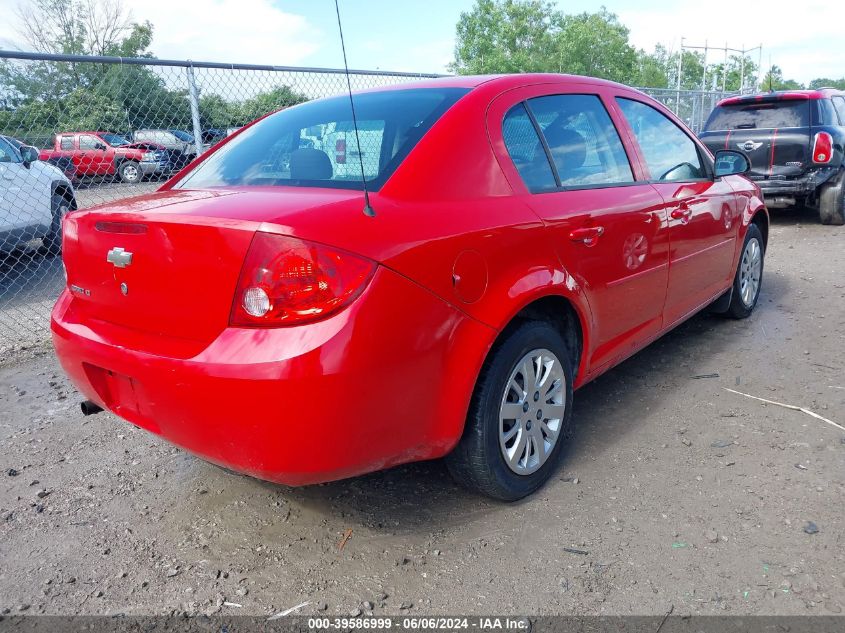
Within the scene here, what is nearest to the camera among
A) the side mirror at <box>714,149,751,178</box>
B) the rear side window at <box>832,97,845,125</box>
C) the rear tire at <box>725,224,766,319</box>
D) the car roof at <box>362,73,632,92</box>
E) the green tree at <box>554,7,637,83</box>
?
the car roof at <box>362,73,632,92</box>

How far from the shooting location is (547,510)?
2.59 meters

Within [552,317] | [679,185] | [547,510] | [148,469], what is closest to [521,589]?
[547,510]

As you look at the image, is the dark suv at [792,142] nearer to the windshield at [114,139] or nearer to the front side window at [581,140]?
the front side window at [581,140]

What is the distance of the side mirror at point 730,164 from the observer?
4074 millimetres

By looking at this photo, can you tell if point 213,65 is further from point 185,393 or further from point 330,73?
point 185,393

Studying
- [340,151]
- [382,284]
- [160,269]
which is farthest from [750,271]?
[160,269]

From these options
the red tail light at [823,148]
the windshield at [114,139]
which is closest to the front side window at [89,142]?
the windshield at [114,139]

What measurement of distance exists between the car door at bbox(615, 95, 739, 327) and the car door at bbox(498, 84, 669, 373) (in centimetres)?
18

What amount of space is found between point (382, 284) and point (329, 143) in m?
1.03

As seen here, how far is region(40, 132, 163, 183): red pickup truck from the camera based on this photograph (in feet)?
18.4

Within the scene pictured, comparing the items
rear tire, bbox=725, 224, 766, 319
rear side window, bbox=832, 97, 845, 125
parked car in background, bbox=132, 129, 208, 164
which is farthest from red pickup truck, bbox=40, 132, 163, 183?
rear side window, bbox=832, 97, 845, 125

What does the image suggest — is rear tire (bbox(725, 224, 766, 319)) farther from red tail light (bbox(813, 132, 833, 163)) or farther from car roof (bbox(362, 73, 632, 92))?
red tail light (bbox(813, 132, 833, 163))

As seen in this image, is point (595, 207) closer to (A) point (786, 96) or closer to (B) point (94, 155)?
(B) point (94, 155)

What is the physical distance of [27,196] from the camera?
6.89 metres
